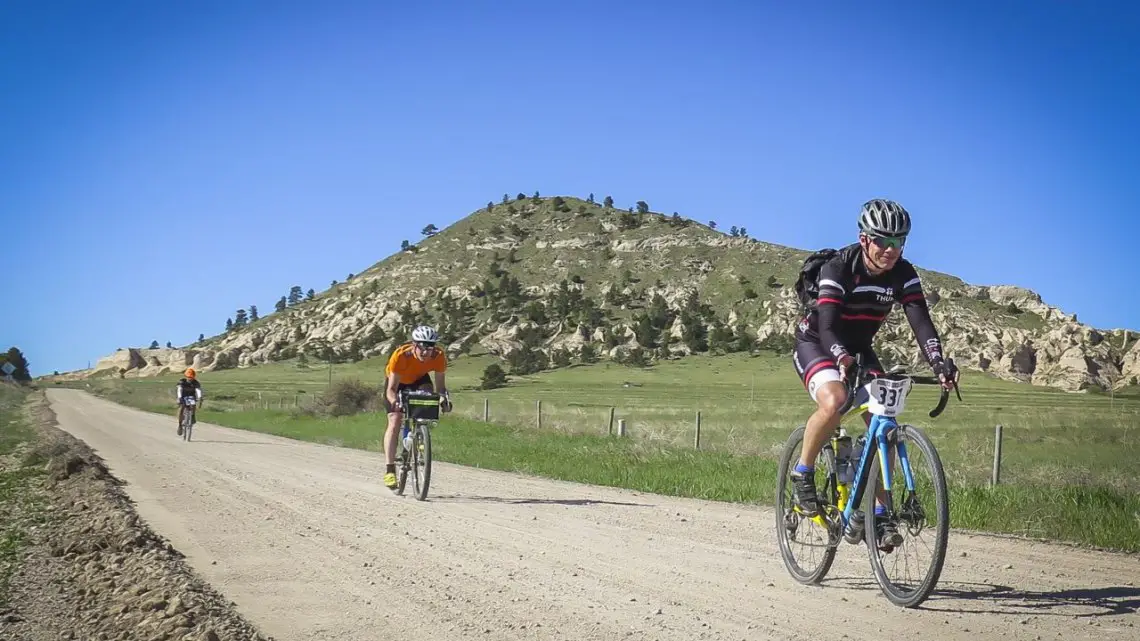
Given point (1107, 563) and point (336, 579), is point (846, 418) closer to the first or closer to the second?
point (1107, 563)

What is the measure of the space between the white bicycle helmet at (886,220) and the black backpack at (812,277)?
1.08 feet

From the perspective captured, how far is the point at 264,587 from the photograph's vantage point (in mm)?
6547

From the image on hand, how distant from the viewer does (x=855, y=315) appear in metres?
6.24

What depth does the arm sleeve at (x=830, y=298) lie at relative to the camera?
593 centimetres

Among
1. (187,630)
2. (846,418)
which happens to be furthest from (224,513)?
(846,418)

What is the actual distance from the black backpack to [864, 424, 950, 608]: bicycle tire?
3.83ft

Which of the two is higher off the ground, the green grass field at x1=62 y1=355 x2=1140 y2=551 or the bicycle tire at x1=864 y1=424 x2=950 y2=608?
the bicycle tire at x1=864 y1=424 x2=950 y2=608

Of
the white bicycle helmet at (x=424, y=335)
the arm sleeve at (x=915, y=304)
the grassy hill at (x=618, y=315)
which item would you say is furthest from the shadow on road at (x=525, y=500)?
the grassy hill at (x=618, y=315)

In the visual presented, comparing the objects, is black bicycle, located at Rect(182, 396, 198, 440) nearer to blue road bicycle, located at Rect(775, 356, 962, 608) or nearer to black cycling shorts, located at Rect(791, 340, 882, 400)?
black cycling shorts, located at Rect(791, 340, 882, 400)

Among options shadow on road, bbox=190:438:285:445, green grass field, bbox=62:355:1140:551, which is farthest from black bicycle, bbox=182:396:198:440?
green grass field, bbox=62:355:1140:551

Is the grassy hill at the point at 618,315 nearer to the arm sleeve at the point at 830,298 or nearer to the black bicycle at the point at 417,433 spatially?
the black bicycle at the point at 417,433

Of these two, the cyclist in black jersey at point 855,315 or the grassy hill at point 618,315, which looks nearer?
the cyclist in black jersey at point 855,315

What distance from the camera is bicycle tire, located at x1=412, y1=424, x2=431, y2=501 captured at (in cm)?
1223

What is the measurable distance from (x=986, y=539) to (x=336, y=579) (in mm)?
5964
